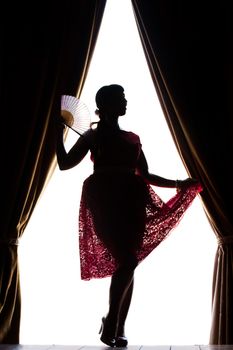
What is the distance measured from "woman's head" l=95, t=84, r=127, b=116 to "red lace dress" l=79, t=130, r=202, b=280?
110mm

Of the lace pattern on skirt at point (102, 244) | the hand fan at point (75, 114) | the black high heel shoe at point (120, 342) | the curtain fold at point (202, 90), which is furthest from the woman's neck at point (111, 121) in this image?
the black high heel shoe at point (120, 342)

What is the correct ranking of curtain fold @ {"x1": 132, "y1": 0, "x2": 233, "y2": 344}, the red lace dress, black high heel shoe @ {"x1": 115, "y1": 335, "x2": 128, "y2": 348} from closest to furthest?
black high heel shoe @ {"x1": 115, "y1": 335, "x2": 128, "y2": 348} → the red lace dress → curtain fold @ {"x1": 132, "y1": 0, "x2": 233, "y2": 344}

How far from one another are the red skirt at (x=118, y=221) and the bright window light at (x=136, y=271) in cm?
47

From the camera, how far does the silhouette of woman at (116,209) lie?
2105 mm

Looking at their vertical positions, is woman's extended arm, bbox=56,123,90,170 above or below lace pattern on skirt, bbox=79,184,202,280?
above

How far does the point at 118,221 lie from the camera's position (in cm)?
212

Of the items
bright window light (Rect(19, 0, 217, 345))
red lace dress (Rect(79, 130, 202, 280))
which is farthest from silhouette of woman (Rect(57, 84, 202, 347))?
bright window light (Rect(19, 0, 217, 345))

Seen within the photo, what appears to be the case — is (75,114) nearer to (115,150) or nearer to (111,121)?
(111,121)

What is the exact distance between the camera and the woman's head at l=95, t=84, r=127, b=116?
225 cm

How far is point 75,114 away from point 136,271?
3.29 feet

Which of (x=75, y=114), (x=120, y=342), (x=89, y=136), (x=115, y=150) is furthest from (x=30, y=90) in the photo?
(x=120, y=342)

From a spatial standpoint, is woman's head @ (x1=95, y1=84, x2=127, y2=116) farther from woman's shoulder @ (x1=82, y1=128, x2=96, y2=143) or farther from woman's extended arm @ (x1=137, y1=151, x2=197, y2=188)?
woman's extended arm @ (x1=137, y1=151, x2=197, y2=188)

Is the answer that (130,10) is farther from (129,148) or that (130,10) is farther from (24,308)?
(24,308)

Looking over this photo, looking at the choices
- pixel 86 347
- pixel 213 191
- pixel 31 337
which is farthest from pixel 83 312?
pixel 213 191
